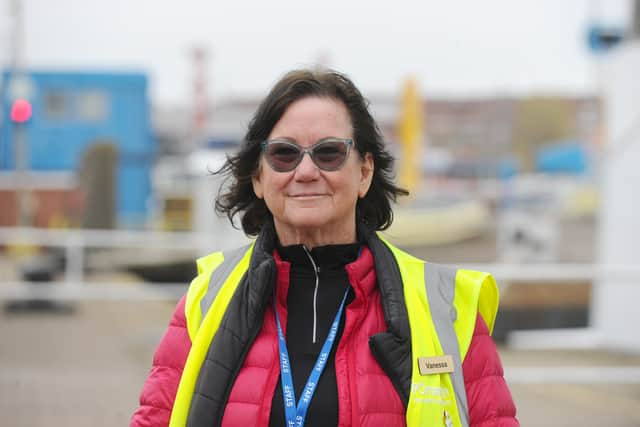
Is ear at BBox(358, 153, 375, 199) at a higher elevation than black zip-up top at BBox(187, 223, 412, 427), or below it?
higher

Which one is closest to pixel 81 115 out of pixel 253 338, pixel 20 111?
pixel 20 111

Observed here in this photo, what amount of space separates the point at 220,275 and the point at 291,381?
0.35 meters

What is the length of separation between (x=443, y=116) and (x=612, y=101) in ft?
254

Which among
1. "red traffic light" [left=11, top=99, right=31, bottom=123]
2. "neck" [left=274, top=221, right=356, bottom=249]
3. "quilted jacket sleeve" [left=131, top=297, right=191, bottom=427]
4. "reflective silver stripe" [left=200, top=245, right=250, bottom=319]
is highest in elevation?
"red traffic light" [left=11, top=99, right=31, bottom=123]

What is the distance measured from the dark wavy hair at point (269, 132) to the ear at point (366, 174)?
3 centimetres

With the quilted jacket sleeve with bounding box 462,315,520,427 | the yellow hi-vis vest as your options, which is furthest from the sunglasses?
the quilted jacket sleeve with bounding box 462,315,520,427

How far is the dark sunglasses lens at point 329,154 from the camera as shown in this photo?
211 centimetres

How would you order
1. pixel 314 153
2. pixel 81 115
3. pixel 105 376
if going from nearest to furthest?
pixel 314 153
pixel 105 376
pixel 81 115

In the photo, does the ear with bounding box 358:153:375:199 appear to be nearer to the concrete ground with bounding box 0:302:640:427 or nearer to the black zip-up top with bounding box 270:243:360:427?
the black zip-up top with bounding box 270:243:360:427

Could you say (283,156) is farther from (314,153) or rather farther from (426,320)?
(426,320)

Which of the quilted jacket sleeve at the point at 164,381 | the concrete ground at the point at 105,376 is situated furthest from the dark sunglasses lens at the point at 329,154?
the concrete ground at the point at 105,376

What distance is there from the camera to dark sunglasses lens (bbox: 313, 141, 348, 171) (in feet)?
6.91

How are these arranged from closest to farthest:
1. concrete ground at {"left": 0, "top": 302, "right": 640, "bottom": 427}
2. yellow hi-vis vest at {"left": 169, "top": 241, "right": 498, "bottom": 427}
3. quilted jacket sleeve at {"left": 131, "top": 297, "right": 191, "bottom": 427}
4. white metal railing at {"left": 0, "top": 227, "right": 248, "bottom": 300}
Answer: yellow hi-vis vest at {"left": 169, "top": 241, "right": 498, "bottom": 427} < quilted jacket sleeve at {"left": 131, "top": 297, "right": 191, "bottom": 427} < concrete ground at {"left": 0, "top": 302, "right": 640, "bottom": 427} < white metal railing at {"left": 0, "top": 227, "right": 248, "bottom": 300}

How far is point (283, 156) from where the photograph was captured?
213cm
